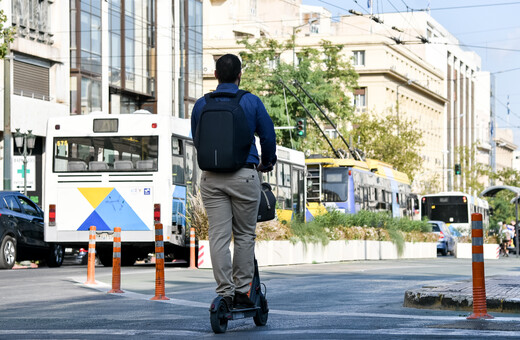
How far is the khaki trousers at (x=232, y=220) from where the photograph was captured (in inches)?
315

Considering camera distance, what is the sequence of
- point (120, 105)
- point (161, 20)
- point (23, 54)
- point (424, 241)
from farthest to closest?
point (161, 20) → point (120, 105) → point (23, 54) → point (424, 241)

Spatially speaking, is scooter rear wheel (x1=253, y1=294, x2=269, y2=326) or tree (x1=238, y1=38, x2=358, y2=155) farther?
tree (x1=238, y1=38, x2=358, y2=155)

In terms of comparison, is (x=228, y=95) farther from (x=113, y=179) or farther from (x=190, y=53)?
(x=190, y=53)

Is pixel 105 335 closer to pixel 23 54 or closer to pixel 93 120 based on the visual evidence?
pixel 93 120

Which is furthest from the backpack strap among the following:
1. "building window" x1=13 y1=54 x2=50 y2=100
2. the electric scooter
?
"building window" x1=13 y1=54 x2=50 y2=100

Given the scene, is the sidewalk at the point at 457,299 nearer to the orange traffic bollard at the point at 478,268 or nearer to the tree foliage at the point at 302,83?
the orange traffic bollard at the point at 478,268

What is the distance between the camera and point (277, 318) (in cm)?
941

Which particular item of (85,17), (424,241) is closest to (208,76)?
(85,17)

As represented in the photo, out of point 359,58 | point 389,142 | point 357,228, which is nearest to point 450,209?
point 389,142

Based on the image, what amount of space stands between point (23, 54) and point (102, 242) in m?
24.1

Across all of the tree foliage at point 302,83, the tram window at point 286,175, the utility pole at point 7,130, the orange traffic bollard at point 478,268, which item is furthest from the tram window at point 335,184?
the orange traffic bollard at point 478,268

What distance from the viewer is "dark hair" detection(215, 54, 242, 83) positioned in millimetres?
8250

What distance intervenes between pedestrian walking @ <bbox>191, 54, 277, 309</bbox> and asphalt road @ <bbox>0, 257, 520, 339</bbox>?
1.48 ft

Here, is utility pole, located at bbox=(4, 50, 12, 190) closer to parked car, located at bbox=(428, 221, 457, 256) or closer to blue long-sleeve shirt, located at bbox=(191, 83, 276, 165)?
parked car, located at bbox=(428, 221, 457, 256)
